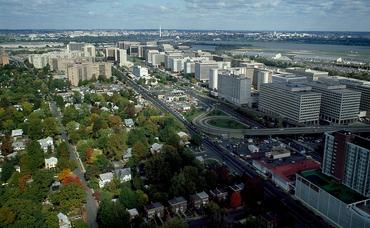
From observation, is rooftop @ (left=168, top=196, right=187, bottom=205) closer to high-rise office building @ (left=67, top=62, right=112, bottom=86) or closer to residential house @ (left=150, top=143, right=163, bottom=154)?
residential house @ (left=150, top=143, right=163, bottom=154)

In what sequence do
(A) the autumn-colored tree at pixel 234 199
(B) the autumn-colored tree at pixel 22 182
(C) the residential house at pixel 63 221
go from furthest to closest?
(B) the autumn-colored tree at pixel 22 182
(A) the autumn-colored tree at pixel 234 199
(C) the residential house at pixel 63 221

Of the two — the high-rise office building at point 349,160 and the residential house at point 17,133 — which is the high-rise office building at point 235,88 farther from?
the residential house at point 17,133

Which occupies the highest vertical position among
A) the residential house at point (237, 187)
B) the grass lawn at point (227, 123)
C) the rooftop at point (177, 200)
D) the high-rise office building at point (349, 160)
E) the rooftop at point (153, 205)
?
the high-rise office building at point (349, 160)

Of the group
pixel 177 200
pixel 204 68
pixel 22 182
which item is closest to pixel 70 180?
pixel 22 182

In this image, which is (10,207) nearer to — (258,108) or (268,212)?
(268,212)

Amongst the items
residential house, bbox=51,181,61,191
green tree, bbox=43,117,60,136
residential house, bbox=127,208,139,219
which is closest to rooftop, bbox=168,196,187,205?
residential house, bbox=127,208,139,219

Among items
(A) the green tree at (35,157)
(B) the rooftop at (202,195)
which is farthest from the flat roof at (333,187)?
(A) the green tree at (35,157)
